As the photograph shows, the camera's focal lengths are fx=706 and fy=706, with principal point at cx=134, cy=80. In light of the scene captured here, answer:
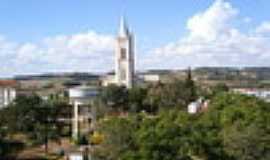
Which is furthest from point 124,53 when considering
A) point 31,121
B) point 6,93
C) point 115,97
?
point 31,121

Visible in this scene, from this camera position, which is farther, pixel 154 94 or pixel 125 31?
pixel 125 31

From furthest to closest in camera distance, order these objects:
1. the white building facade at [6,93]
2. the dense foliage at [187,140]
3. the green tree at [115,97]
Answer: the white building facade at [6,93] < the green tree at [115,97] < the dense foliage at [187,140]

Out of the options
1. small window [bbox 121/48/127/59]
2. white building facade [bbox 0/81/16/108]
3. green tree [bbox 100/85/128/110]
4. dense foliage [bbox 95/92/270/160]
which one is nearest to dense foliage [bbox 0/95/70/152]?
green tree [bbox 100/85/128/110]

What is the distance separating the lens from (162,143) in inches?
1300

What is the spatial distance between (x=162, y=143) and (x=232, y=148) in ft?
14.8

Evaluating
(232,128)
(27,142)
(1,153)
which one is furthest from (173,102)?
(232,128)

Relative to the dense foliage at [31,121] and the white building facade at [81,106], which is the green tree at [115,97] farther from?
the dense foliage at [31,121]

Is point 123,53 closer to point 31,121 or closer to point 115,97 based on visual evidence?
point 115,97

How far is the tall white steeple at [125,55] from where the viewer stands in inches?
3450

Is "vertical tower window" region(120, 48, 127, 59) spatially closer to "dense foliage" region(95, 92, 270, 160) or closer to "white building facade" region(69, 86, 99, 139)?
"white building facade" region(69, 86, 99, 139)

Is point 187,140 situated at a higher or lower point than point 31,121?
higher

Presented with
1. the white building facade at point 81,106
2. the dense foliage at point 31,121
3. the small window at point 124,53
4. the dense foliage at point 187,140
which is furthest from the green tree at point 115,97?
the dense foliage at point 187,140

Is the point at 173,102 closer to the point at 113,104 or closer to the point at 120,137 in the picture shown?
the point at 113,104

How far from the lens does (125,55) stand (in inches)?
3479
